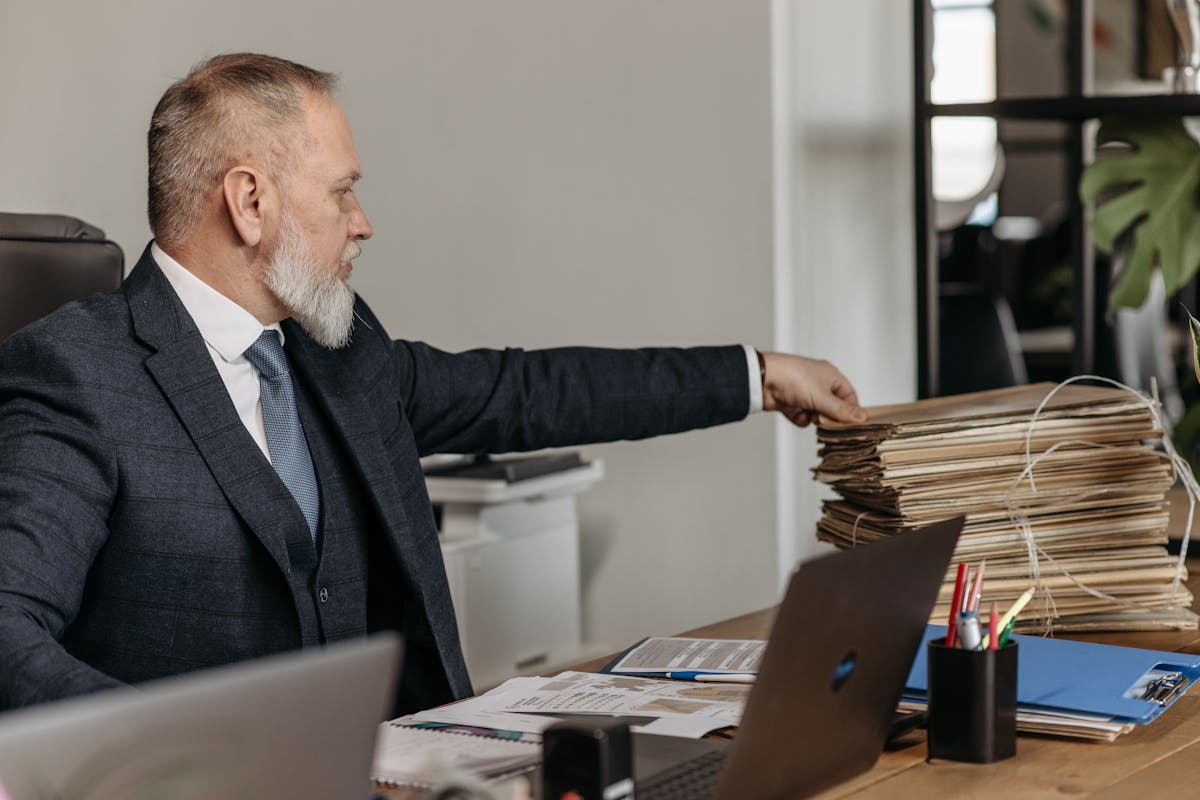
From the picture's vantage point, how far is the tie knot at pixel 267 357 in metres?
1.64

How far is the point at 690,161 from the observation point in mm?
2541

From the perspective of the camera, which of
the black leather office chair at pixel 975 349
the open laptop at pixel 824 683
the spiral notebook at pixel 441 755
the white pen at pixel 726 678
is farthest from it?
the black leather office chair at pixel 975 349

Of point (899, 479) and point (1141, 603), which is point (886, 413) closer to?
point (899, 479)

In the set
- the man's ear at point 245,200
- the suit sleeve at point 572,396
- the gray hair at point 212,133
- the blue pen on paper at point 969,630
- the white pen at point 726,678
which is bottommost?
the white pen at point 726,678

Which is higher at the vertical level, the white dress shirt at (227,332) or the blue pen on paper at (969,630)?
the white dress shirt at (227,332)

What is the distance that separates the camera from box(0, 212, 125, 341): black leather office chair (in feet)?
5.59

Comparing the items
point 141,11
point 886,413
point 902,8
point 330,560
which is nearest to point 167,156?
point 330,560

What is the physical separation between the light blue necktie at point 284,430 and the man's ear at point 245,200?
0.11 metres

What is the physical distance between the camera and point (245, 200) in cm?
163

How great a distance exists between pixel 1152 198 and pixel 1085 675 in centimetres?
100

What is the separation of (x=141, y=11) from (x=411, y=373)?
1.65 metres

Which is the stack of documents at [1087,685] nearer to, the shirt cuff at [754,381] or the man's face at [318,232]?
the shirt cuff at [754,381]

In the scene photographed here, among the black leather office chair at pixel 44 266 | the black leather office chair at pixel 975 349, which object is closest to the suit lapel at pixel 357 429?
the black leather office chair at pixel 44 266

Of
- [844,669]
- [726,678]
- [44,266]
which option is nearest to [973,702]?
[844,669]
